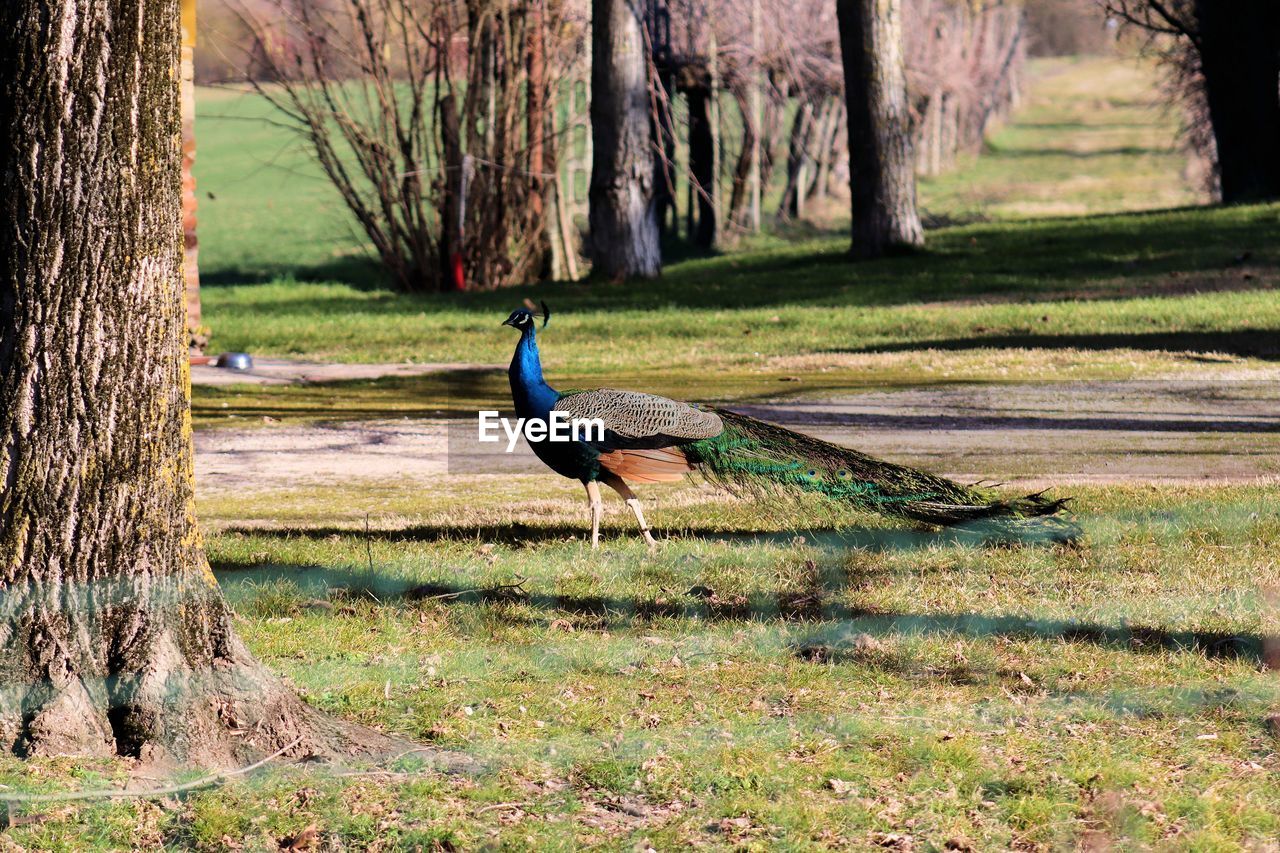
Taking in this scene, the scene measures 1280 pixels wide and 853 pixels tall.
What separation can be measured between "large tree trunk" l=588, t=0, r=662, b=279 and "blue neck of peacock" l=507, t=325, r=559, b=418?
13.8 metres

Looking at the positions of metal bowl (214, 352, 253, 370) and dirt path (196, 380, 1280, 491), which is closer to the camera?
dirt path (196, 380, 1280, 491)

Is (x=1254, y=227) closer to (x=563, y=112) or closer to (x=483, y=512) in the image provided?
(x=563, y=112)

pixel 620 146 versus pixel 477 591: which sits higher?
pixel 620 146

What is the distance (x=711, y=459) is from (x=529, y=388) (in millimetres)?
846

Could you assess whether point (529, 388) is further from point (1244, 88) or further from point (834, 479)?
point (1244, 88)

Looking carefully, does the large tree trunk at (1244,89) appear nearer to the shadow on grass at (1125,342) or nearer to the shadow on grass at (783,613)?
the shadow on grass at (1125,342)

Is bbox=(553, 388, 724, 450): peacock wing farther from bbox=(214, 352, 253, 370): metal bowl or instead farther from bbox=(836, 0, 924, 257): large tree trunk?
bbox=(836, 0, 924, 257): large tree trunk

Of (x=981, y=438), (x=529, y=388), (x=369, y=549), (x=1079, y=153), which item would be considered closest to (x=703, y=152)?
(x=981, y=438)

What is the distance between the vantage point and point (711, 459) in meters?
7.05

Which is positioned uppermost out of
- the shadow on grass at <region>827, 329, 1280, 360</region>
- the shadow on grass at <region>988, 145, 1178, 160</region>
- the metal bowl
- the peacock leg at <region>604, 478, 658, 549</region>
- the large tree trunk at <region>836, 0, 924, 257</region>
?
the shadow on grass at <region>988, 145, 1178, 160</region>

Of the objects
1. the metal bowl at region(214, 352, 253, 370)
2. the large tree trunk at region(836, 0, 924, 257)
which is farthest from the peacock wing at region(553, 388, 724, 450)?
the large tree trunk at region(836, 0, 924, 257)

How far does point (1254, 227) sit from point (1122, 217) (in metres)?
3.41

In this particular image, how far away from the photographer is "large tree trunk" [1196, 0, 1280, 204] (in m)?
25.1

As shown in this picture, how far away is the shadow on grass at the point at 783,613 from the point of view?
19.1 feet
